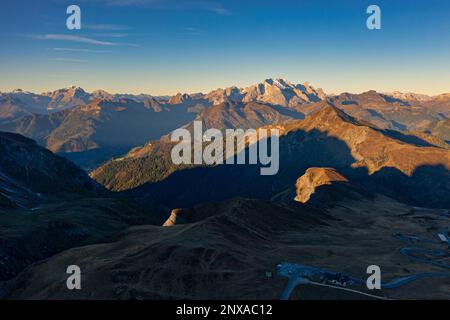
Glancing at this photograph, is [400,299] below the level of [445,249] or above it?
above

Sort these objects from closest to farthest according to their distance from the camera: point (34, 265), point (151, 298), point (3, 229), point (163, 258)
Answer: point (151, 298), point (163, 258), point (34, 265), point (3, 229)

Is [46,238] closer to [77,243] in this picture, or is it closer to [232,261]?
[77,243]

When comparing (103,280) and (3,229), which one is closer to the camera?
(103,280)

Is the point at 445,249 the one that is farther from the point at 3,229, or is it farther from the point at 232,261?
the point at 3,229

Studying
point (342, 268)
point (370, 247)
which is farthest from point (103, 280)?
point (370, 247)
